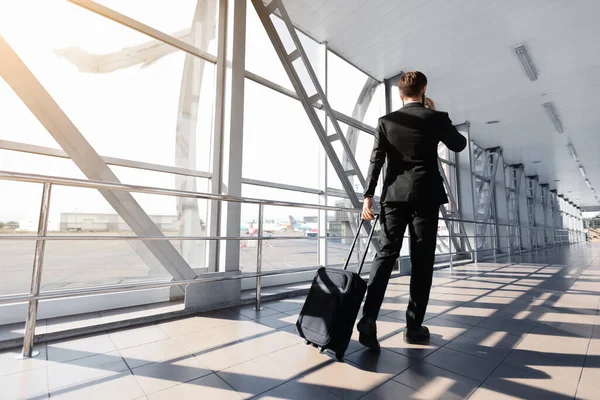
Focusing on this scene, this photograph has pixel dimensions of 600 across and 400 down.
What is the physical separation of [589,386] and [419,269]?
2.18 feet

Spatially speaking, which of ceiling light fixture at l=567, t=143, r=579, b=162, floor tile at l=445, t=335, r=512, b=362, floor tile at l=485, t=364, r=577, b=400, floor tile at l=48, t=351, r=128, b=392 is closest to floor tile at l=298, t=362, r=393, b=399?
floor tile at l=485, t=364, r=577, b=400

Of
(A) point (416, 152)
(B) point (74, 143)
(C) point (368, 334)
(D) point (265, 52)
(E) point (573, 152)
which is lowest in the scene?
(C) point (368, 334)

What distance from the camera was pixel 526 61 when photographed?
4074 millimetres

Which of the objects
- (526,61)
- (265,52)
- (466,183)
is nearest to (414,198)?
(265,52)

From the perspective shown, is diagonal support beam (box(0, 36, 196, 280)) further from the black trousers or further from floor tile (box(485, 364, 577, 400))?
floor tile (box(485, 364, 577, 400))

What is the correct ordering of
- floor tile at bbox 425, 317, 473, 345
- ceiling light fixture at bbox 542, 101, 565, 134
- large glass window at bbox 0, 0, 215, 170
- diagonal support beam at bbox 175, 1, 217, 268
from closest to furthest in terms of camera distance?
1. floor tile at bbox 425, 317, 473, 345
2. large glass window at bbox 0, 0, 215, 170
3. diagonal support beam at bbox 175, 1, 217, 268
4. ceiling light fixture at bbox 542, 101, 565, 134

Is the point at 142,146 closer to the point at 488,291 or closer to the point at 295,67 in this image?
the point at 295,67

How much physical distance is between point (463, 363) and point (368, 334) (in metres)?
0.39

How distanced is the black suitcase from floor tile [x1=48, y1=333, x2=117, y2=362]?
0.92 metres

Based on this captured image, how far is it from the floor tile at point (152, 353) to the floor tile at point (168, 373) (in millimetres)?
45

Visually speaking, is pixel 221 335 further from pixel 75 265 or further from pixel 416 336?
pixel 75 265

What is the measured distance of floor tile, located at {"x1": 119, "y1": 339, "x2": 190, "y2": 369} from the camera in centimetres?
118

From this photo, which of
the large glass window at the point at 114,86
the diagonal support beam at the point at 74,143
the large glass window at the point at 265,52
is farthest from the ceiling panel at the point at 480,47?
the diagonal support beam at the point at 74,143

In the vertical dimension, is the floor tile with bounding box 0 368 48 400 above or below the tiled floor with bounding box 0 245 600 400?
above
